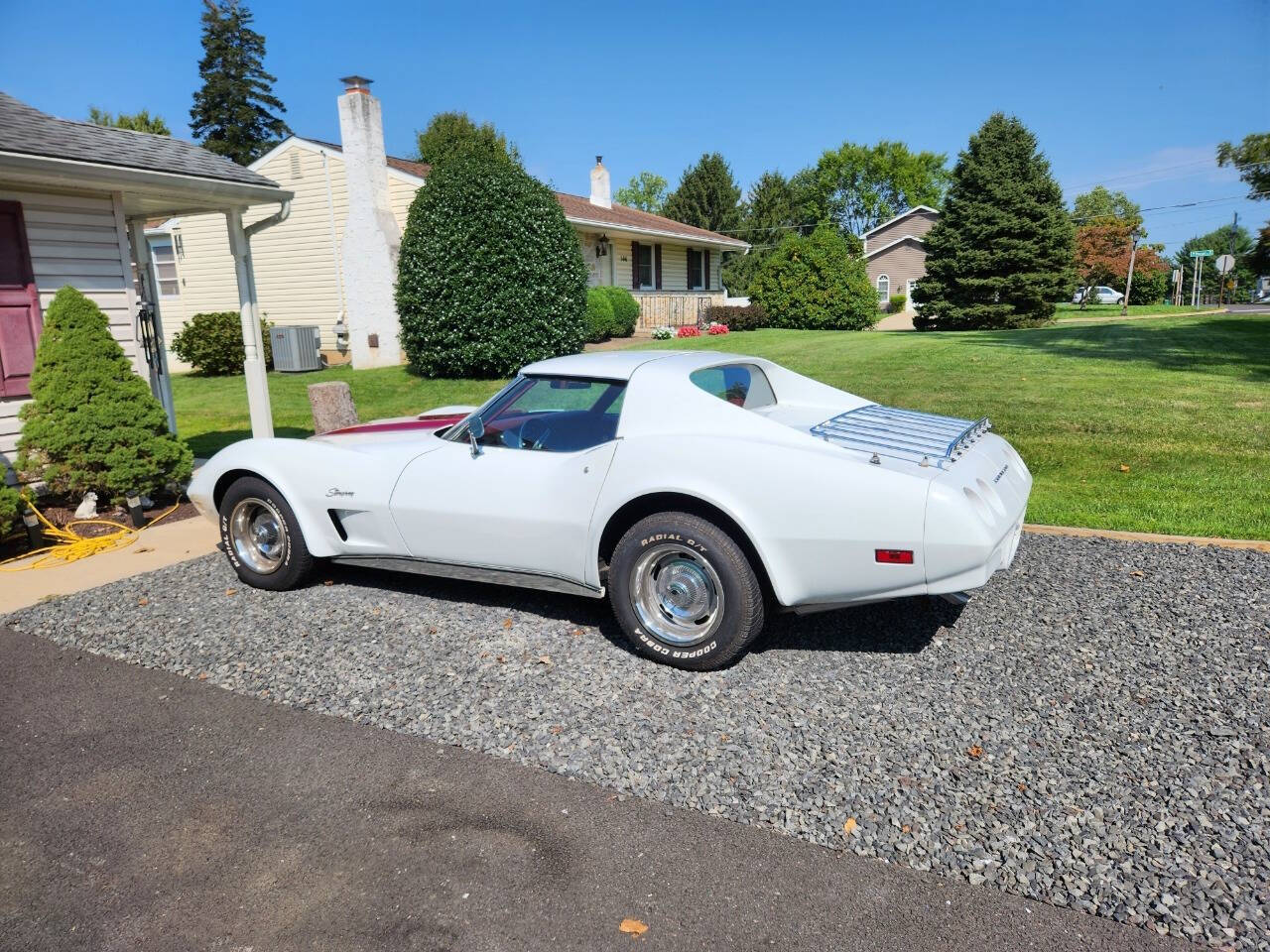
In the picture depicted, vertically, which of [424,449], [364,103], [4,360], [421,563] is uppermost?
[364,103]

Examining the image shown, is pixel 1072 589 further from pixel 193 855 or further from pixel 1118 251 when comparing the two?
pixel 1118 251

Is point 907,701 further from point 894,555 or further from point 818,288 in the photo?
point 818,288

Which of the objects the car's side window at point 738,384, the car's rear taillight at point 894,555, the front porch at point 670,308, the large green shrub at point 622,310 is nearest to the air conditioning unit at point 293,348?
the large green shrub at point 622,310

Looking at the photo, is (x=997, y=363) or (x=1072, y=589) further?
(x=997, y=363)

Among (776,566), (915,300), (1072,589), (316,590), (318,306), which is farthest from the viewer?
(915,300)

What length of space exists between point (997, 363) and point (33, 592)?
44.8 ft

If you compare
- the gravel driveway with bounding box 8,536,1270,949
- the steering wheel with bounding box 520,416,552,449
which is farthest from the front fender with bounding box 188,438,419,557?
the steering wheel with bounding box 520,416,552,449

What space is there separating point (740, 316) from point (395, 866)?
87.0 feet

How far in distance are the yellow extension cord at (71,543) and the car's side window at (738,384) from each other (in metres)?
5.02

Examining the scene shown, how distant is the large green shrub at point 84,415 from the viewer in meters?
7.07

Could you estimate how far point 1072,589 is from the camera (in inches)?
195

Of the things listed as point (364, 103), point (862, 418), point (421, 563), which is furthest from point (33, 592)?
point (364, 103)

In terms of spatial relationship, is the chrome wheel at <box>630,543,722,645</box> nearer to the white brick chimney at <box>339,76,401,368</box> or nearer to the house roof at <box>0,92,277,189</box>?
the house roof at <box>0,92,277,189</box>

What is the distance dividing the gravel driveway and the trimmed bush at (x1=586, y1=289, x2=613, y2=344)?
15762 mm
